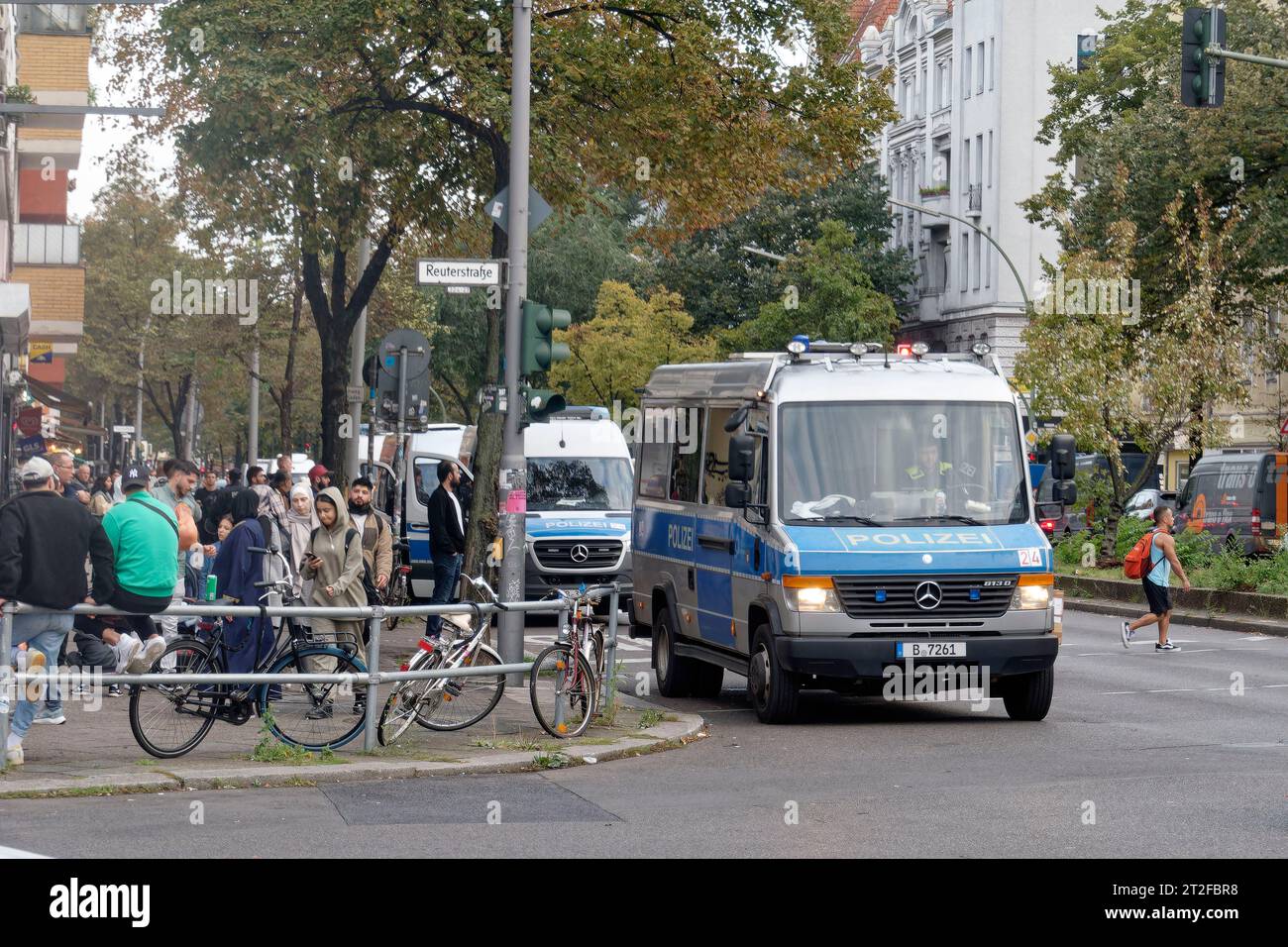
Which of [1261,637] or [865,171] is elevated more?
[865,171]

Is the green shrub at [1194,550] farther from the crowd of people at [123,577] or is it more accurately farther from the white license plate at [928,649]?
the crowd of people at [123,577]

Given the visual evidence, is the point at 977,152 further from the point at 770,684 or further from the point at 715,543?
the point at 770,684

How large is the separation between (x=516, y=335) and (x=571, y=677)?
3051mm

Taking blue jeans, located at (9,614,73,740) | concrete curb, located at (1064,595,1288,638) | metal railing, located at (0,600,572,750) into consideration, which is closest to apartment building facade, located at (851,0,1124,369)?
concrete curb, located at (1064,595,1288,638)

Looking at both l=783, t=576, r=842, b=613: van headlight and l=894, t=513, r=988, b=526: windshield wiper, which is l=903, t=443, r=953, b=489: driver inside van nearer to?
l=894, t=513, r=988, b=526: windshield wiper

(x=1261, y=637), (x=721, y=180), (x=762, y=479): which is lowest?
(x=1261, y=637)

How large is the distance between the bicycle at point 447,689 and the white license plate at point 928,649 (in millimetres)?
2819

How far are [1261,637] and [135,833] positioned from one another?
18098mm

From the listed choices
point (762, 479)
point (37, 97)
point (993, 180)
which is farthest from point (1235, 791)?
point (993, 180)

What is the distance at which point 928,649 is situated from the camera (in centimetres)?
1414

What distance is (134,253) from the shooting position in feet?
195

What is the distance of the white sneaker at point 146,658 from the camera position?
39.7 ft

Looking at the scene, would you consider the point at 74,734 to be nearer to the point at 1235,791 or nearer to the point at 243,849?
the point at 243,849

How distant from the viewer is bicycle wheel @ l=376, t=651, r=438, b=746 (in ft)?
41.0
